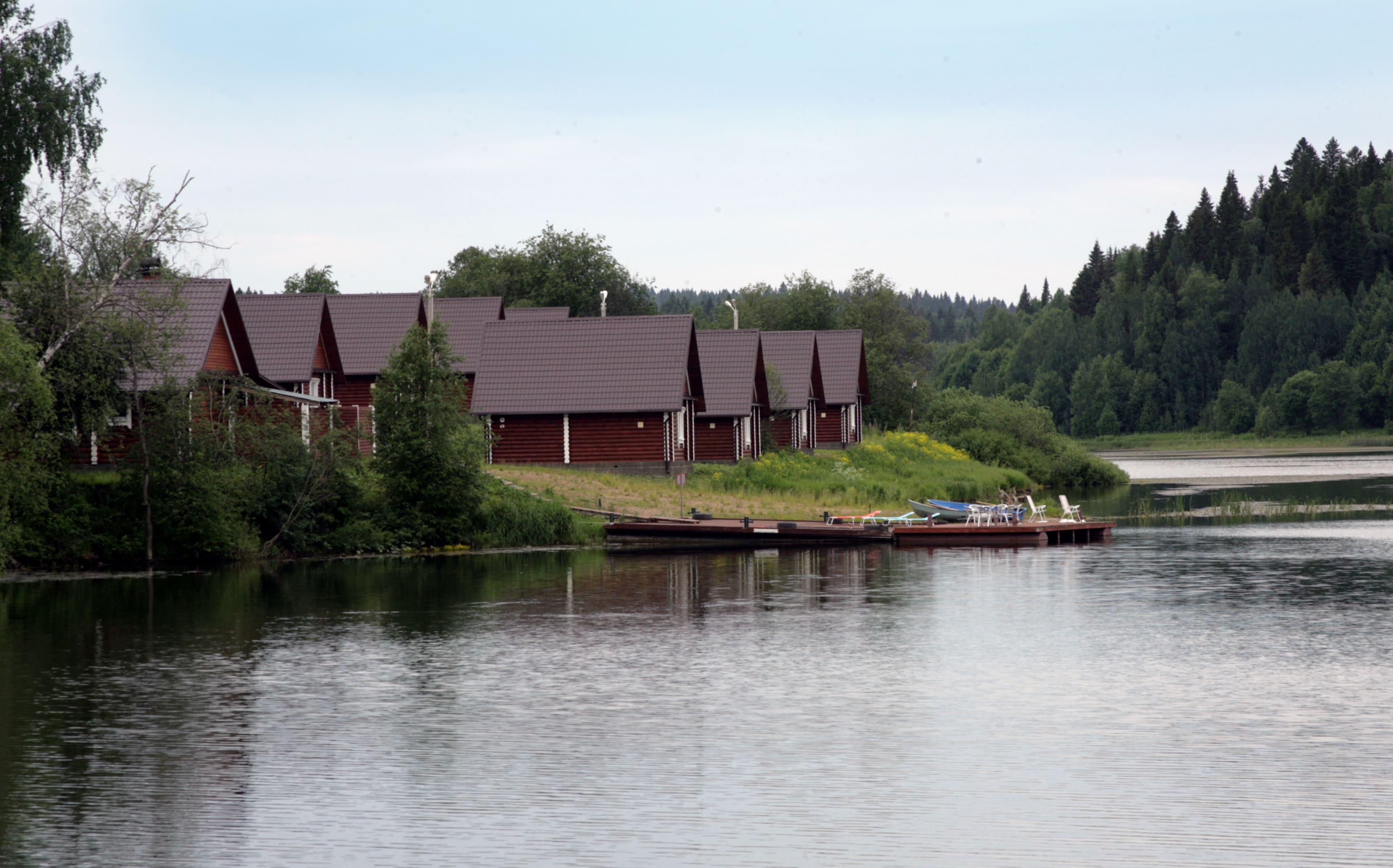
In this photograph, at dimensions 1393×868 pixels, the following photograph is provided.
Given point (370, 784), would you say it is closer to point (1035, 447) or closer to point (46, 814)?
point (46, 814)

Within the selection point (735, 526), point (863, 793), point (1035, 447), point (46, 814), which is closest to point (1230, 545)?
point (735, 526)

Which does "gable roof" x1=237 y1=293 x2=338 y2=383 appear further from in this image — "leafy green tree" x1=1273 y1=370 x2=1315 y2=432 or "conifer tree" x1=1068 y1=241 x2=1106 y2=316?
"conifer tree" x1=1068 y1=241 x2=1106 y2=316

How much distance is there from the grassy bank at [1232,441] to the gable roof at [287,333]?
9509cm

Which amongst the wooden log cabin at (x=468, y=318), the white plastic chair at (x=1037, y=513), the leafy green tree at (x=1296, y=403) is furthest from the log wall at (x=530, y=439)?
the leafy green tree at (x=1296, y=403)

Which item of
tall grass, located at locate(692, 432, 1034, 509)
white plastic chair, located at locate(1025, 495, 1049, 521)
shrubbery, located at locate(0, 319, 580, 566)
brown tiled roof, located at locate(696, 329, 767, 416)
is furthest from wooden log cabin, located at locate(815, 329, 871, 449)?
shrubbery, located at locate(0, 319, 580, 566)

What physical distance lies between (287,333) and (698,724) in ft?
125

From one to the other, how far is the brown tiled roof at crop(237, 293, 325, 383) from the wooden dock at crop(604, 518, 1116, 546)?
46.4 ft

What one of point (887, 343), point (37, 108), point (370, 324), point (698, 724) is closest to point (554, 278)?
point (887, 343)

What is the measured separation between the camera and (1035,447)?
274 ft

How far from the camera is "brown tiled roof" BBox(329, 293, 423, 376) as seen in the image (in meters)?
61.0

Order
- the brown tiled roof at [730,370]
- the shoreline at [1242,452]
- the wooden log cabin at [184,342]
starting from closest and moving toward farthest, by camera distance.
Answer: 1. the wooden log cabin at [184,342]
2. the brown tiled roof at [730,370]
3. the shoreline at [1242,452]

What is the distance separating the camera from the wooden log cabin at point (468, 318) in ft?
216

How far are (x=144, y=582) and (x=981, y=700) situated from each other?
21664 millimetres

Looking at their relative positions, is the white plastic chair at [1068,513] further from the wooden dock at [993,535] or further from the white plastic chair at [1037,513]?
the wooden dock at [993,535]
